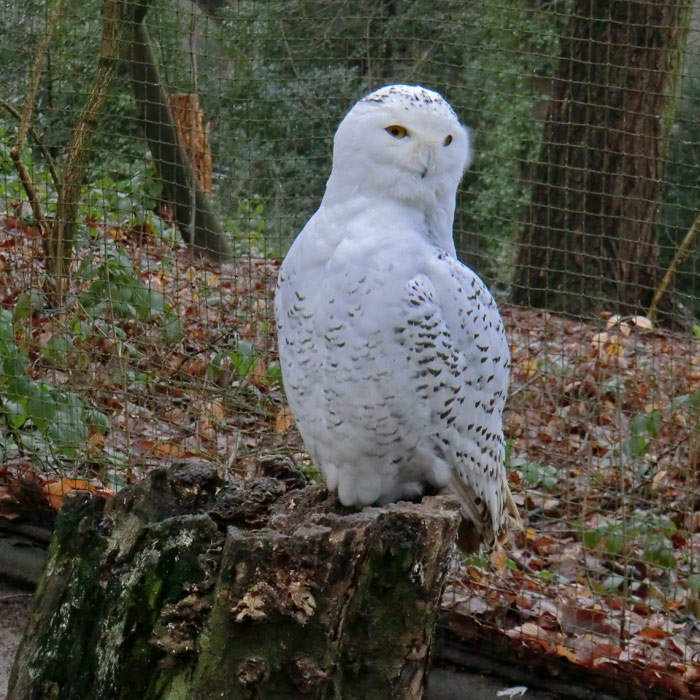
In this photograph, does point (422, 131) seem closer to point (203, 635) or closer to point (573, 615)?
point (203, 635)

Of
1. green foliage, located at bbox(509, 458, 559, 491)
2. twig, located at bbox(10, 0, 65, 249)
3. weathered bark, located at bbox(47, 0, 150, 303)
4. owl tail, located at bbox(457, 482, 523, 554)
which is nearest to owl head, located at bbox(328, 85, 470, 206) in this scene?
owl tail, located at bbox(457, 482, 523, 554)

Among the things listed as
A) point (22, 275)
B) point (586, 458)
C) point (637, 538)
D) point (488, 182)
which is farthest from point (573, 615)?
point (488, 182)

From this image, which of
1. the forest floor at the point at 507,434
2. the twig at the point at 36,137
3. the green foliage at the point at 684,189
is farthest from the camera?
the green foliage at the point at 684,189

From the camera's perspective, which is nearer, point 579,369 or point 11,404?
point 11,404

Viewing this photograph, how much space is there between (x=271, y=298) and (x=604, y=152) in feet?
5.20

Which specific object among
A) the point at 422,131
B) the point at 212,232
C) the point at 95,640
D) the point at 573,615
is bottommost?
the point at 573,615

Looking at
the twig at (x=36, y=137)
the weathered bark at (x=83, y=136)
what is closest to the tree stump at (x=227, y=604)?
the weathered bark at (x=83, y=136)

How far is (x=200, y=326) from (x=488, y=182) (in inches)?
119

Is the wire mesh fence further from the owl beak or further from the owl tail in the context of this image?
the owl beak

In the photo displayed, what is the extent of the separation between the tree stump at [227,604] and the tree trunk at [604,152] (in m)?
2.30

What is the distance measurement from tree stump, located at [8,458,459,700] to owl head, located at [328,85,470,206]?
3.08 ft

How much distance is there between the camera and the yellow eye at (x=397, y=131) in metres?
2.90

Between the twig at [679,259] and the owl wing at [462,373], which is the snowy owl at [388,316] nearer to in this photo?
the owl wing at [462,373]

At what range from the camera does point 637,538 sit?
4.50 meters
